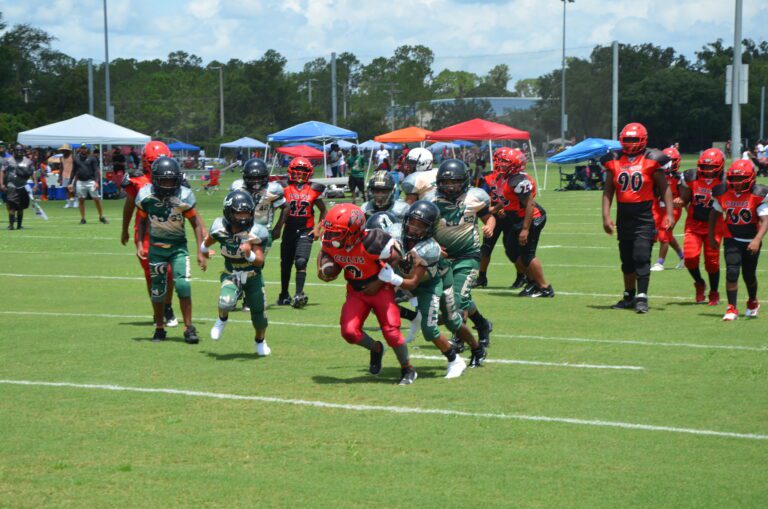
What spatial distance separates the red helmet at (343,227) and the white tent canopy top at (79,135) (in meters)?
29.8

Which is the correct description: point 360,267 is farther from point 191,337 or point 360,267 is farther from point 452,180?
point 191,337

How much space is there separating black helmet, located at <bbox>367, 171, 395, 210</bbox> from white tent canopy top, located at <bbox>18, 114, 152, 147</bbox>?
2775 centimetres

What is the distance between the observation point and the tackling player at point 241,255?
400 inches

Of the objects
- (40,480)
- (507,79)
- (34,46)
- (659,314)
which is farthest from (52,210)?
(34,46)

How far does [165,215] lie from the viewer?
36.8 feet

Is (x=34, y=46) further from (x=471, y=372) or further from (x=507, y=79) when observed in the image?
(x=471, y=372)

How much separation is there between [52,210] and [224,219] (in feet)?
88.6

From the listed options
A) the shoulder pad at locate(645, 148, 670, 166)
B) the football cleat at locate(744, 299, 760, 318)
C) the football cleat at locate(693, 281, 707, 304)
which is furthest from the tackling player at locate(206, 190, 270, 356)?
the football cleat at locate(693, 281, 707, 304)

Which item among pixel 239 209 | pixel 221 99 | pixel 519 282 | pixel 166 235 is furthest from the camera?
pixel 221 99

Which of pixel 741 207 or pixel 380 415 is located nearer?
pixel 380 415

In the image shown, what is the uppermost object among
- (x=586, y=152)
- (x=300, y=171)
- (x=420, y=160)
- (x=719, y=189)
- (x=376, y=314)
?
(x=586, y=152)

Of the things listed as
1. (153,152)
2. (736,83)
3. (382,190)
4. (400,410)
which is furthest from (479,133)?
(400,410)

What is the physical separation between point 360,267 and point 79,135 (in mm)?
30574

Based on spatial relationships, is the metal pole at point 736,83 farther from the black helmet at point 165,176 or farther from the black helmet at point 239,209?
the black helmet at point 239,209
